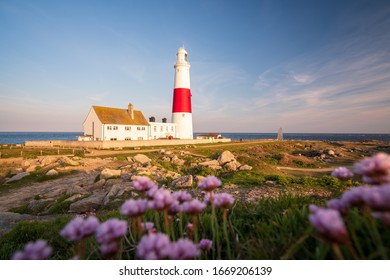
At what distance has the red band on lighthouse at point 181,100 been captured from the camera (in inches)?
1833

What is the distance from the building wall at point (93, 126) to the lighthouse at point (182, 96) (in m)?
14.7

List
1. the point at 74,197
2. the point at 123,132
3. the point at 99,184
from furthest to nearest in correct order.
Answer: the point at 123,132 → the point at 99,184 → the point at 74,197

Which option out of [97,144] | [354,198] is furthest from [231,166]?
[97,144]

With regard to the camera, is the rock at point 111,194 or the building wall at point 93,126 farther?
the building wall at point 93,126

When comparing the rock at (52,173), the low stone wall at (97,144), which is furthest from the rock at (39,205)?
the low stone wall at (97,144)

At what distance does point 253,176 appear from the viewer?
14.8 metres

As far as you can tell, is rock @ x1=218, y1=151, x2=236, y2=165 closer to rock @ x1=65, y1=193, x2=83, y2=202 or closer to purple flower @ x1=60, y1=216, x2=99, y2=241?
rock @ x1=65, y1=193, x2=83, y2=202

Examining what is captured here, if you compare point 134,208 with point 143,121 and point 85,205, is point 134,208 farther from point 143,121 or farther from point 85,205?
point 143,121

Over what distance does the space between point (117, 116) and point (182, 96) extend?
522 inches

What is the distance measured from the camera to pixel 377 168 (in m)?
1.44

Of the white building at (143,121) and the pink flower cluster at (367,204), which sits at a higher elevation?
the white building at (143,121)

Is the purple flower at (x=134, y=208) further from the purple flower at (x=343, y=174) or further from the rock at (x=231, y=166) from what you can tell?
the rock at (x=231, y=166)
